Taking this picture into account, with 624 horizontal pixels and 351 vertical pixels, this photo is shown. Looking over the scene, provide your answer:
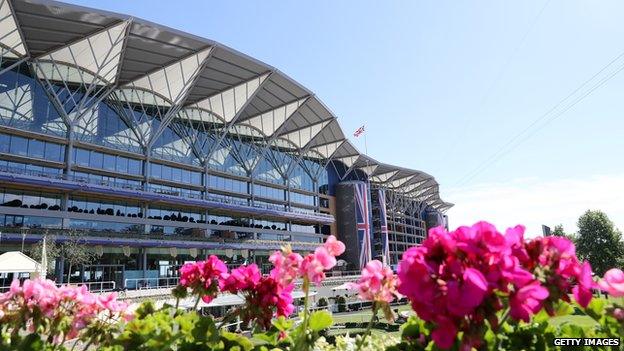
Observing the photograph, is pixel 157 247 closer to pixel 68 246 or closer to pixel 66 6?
pixel 68 246

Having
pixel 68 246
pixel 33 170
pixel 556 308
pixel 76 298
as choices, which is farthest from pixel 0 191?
pixel 556 308

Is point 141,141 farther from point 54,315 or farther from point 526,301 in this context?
point 526,301

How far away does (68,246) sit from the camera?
4016 centimetres

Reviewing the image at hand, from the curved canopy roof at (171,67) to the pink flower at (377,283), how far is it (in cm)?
3732

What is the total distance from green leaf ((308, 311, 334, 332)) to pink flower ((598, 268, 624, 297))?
129 cm

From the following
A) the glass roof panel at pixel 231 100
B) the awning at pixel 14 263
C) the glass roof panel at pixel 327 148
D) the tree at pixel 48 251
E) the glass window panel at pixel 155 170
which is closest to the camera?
the awning at pixel 14 263

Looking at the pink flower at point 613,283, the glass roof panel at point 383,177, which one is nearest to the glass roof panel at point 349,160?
the glass roof panel at point 383,177

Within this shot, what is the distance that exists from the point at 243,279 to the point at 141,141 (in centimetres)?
5473

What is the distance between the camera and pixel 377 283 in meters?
2.38

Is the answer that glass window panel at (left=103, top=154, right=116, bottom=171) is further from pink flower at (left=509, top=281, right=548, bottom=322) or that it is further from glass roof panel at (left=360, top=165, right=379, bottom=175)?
glass roof panel at (left=360, top=165, right=379, bottom=175)

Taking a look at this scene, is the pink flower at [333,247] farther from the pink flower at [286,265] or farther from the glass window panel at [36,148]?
the glass window panel at [36,148]

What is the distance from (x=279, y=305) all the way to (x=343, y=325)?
3379cm

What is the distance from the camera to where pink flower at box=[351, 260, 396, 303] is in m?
2.36

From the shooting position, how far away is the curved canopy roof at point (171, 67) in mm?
35188
